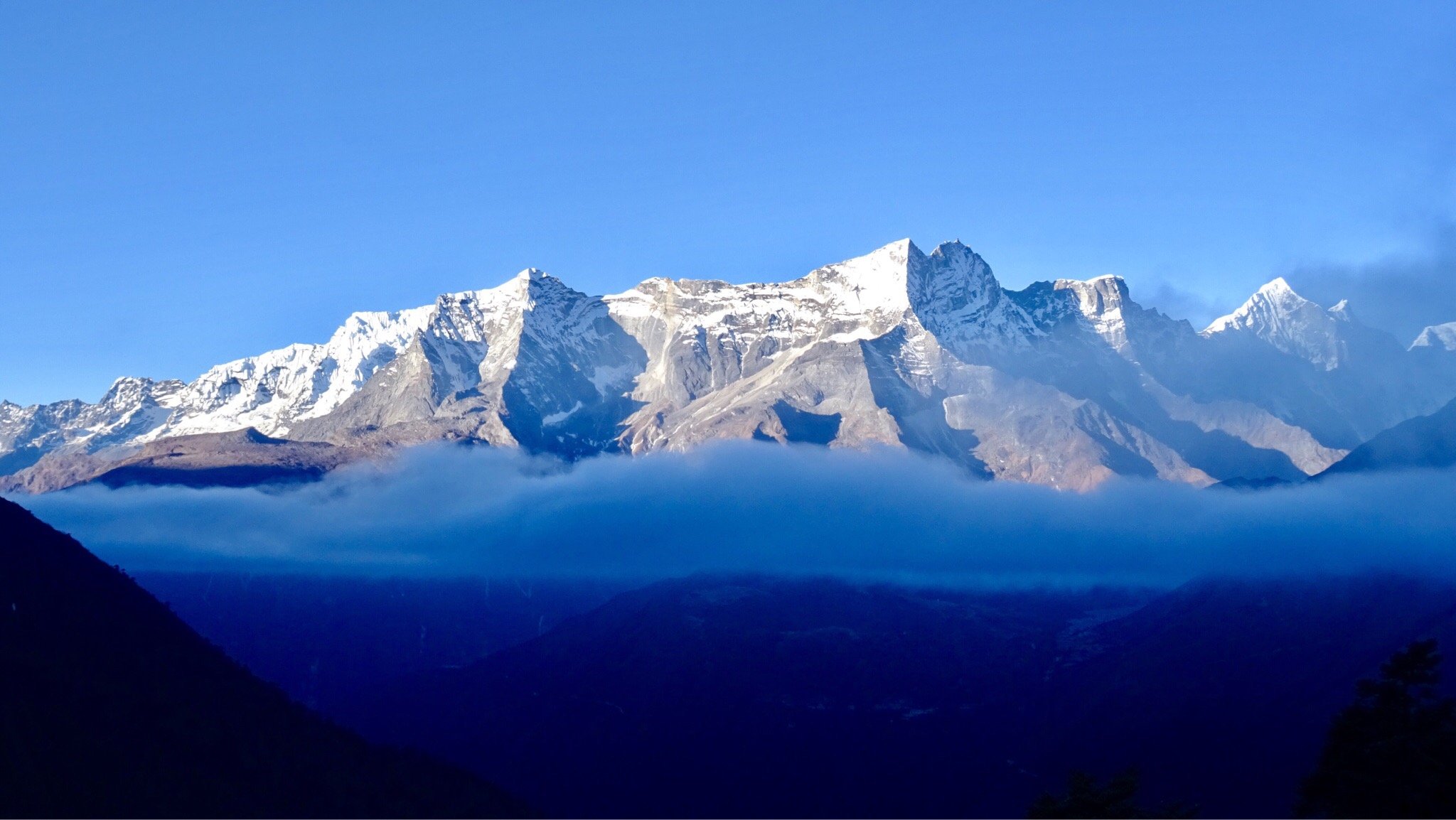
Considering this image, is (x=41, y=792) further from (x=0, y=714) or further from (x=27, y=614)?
(x=27, y=614)

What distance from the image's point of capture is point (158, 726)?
154375mm

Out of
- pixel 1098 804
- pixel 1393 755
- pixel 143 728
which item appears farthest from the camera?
pixel 143 728

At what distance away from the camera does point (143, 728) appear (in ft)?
500

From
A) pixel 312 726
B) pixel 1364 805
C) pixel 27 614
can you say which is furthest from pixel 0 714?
pixel 1364 805

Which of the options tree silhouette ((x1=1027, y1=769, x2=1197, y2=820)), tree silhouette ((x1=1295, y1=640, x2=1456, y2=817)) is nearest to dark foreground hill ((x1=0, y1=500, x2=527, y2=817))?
tree silhouette ((x1=1027, y1=769, x2=1197, y2=820))

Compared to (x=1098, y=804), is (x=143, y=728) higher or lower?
higher

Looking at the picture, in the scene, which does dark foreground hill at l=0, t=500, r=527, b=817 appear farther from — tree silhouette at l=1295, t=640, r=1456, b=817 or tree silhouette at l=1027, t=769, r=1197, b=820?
tree silhouette at l=1295, t=640, r=1456, b=817

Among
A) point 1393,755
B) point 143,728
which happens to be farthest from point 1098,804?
point 143,728

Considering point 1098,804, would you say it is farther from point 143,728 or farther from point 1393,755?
point 143,728

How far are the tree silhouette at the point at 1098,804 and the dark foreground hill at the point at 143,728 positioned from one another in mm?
83119

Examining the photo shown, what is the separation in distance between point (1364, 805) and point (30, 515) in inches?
6541

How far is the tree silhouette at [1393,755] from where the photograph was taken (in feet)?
284

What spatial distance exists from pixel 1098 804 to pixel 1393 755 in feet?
58.8

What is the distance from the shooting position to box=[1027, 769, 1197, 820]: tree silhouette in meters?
94.7
